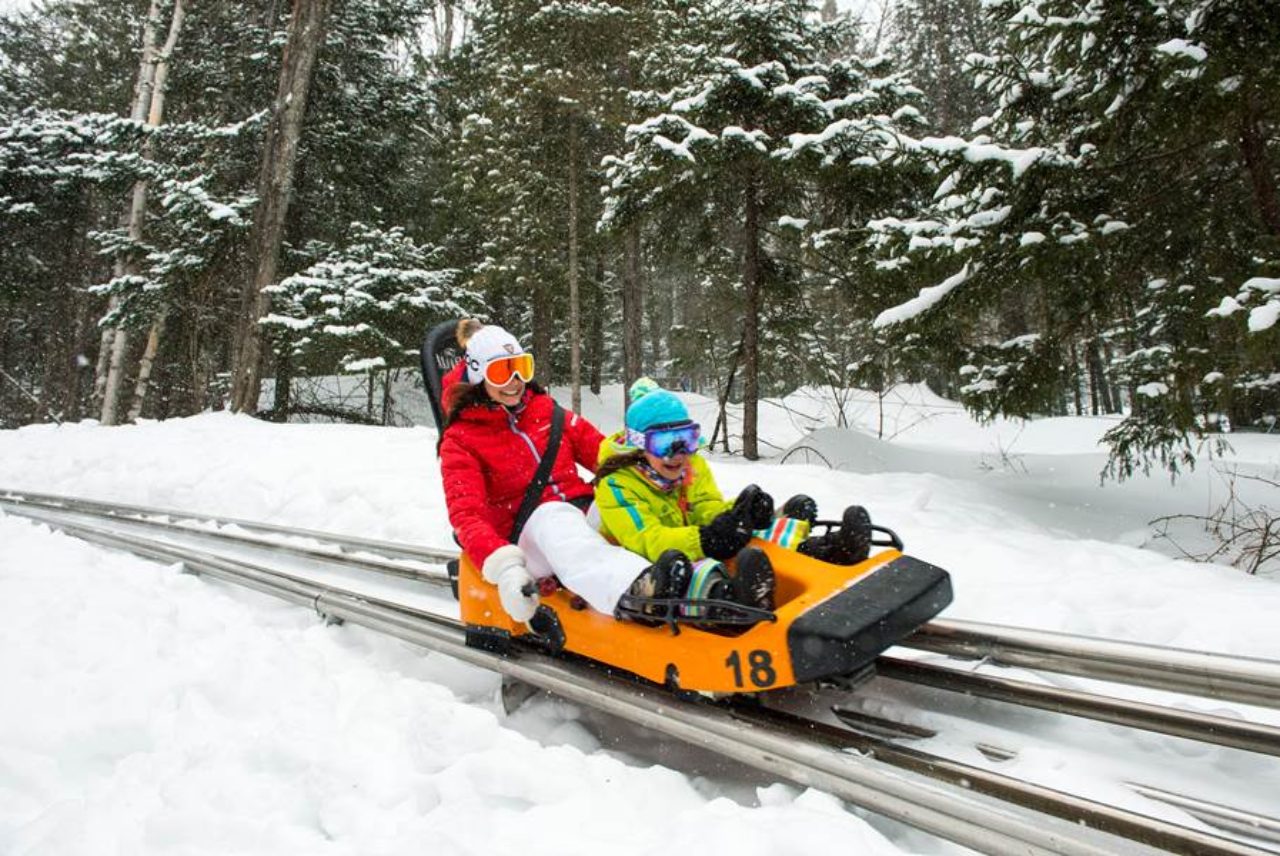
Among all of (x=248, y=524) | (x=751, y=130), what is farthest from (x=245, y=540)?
(x=751, y=130)

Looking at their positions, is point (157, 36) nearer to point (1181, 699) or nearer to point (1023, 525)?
point (1023, 525)

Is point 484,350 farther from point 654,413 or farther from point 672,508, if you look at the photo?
point 672,508

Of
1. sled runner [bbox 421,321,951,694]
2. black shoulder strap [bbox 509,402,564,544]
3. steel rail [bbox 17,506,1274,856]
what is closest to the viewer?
steel rail [bbox 17,506,1274,856]

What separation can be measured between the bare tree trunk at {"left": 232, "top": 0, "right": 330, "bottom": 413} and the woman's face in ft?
33.2

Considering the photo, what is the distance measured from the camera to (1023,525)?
641 cm

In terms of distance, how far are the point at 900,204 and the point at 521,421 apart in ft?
24.0

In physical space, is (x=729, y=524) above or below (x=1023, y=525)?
above

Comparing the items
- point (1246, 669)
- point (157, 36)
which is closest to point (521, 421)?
point (1246, 669)

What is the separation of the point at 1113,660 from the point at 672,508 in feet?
6.09

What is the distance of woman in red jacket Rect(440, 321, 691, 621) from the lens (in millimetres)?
2961

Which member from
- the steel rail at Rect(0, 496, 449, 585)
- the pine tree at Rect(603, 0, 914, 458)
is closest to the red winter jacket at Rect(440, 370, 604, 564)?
the steel rail at Rect(0, 496, 449, 585)

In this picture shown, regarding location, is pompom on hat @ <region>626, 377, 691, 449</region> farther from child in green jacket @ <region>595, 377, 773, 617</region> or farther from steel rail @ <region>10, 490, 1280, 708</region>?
steel rail @ <region>10, 490, 1280, 708</region>

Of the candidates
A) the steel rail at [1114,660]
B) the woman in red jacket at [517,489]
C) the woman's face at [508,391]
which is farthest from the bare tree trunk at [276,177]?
the steel rail at [1114,660]

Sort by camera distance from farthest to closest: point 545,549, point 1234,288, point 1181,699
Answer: point 1234,288 < point 545,549 < point 1181,699
